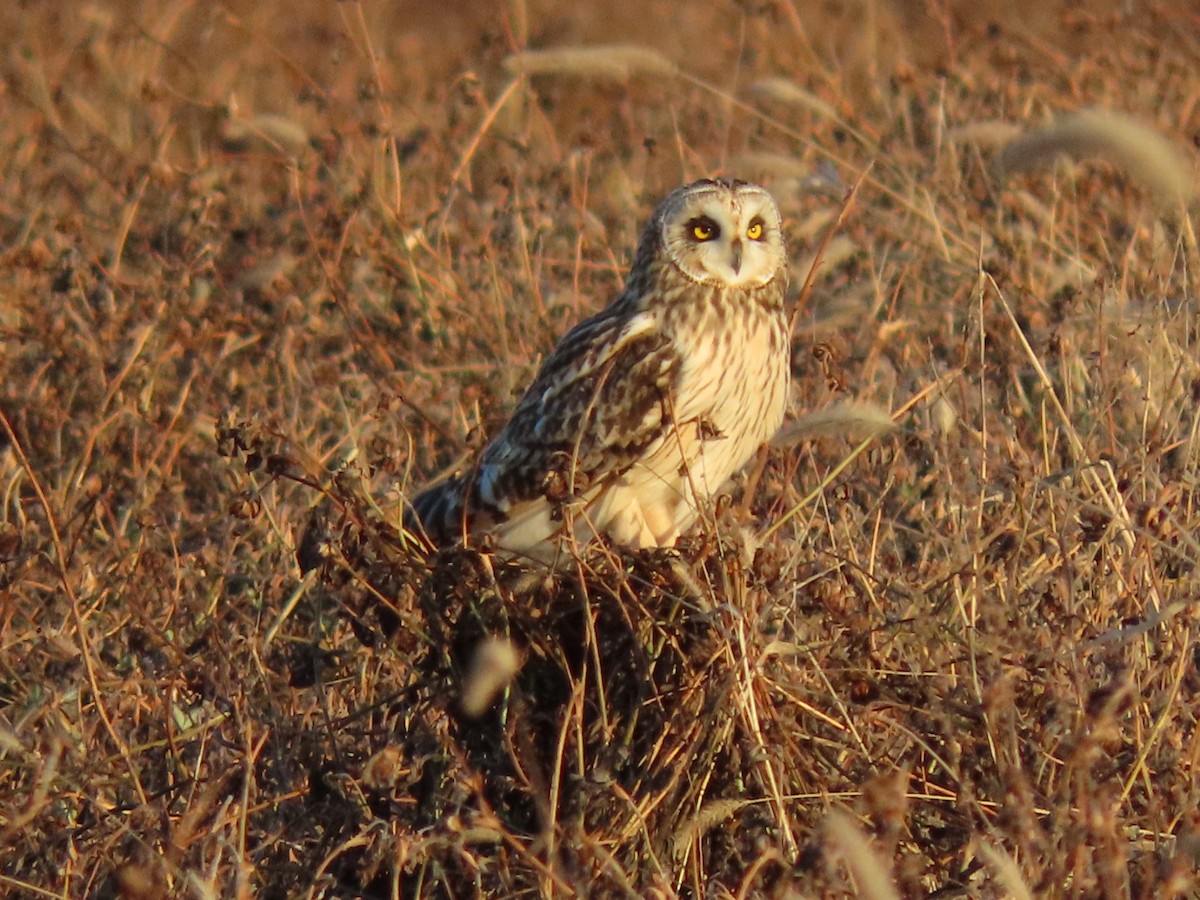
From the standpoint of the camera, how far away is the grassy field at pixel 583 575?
382 centimetres

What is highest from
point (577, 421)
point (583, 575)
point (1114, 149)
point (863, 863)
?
point (1114, 149)

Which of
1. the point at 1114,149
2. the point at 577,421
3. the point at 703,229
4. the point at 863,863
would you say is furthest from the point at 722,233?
the point at 863,863

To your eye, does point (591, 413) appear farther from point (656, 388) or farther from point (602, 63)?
point (602, 63)

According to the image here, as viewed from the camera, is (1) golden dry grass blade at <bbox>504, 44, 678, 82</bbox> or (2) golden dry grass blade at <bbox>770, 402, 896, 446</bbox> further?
(1) golden dry grass blade at <bbox>504, 44, 678, 82</bbox>

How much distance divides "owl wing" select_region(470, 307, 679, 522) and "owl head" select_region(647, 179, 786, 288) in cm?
19

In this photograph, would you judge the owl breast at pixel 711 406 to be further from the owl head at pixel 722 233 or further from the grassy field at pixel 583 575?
the grassy field at pixel 583 575

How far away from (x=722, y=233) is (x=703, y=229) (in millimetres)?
54

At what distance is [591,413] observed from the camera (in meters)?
4.87

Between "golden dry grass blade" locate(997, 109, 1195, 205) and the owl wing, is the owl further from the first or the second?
"golden dry grass blade" locate(997, 109, 1195, 205)

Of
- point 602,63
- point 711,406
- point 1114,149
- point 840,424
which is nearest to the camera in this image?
point 840,424

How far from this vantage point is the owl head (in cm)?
511

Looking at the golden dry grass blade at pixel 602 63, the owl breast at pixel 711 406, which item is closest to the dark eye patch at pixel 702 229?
the owl breast at pixel 711 406

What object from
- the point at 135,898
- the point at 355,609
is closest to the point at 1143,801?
the point at 355,609

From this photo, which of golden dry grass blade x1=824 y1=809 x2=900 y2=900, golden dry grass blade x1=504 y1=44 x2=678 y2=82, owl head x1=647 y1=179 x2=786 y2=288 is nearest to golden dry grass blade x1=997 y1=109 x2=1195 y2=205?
owl head x1=647 y1=179 x2=786 y2=288
